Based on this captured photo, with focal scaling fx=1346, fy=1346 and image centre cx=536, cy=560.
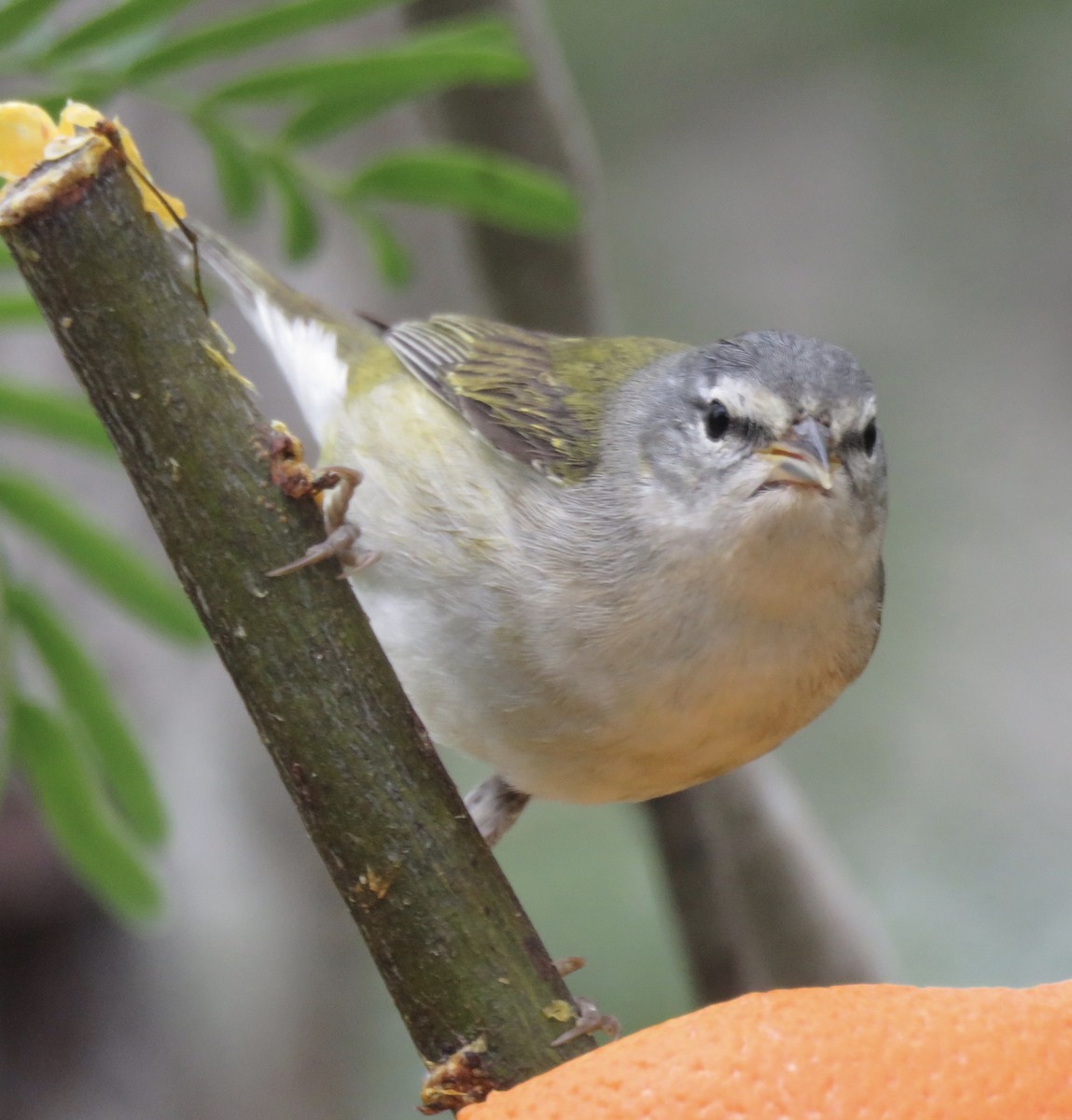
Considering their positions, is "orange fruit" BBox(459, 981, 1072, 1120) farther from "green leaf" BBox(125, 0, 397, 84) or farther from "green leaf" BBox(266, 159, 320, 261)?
"green leaf" BBox(266, 159, 320, 261)

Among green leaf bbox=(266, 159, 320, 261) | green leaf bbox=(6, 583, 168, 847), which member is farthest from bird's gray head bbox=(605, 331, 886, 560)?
green leaf bbox=(6, 583, 168, 847)

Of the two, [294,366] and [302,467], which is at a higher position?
[294,366]

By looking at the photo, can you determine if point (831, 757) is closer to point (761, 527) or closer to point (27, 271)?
point (761, 527)

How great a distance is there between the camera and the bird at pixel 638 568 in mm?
2035

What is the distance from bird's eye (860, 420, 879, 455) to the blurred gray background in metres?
1.81

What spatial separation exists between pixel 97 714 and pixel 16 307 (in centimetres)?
74

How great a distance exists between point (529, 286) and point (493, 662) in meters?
1.13

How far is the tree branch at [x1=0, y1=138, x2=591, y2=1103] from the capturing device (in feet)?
4.88

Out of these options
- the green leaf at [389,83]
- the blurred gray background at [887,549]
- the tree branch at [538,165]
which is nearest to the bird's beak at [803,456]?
the green leaf at [389,83]

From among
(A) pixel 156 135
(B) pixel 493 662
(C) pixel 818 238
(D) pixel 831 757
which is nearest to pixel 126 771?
(B) pixel 493 662

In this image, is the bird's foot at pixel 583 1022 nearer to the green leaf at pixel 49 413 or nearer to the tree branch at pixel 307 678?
the tree branch at pixel 307 678

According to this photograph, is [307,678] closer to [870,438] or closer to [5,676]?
[5,676]

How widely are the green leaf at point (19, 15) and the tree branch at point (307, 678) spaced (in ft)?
2.18

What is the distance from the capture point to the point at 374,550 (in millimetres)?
2342
